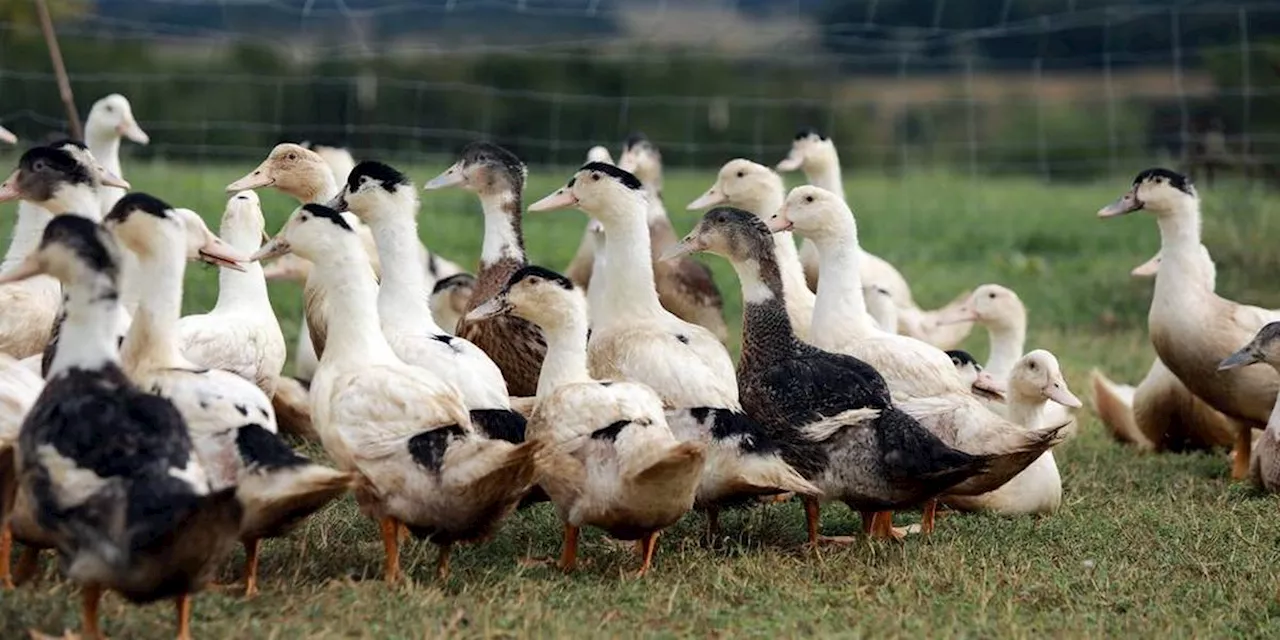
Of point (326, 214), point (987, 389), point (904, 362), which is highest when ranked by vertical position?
point (326, 214)

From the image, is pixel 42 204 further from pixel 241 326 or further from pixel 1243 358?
pixel 1243 358

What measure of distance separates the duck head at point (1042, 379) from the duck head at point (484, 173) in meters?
2.43

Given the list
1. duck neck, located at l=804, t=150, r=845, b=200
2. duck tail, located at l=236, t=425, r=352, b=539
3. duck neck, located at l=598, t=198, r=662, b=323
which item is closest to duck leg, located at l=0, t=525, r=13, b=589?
duck tail, located at l=236, t=425, r=352, b=539

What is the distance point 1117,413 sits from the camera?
9195 mm

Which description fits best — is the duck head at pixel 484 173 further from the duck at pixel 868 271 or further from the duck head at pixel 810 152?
the duck head at pixel 810 152

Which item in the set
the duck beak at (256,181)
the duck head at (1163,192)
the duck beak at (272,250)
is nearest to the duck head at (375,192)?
the duck beak at (272,250)

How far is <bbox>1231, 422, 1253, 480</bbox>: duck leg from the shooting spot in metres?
8.34

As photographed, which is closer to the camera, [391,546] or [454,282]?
[391,546]

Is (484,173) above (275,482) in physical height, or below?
above

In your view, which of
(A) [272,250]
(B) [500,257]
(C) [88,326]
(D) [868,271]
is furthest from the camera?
(D) [868,271]

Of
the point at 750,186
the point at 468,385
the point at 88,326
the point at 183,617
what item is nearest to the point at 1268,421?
the point at 750,186

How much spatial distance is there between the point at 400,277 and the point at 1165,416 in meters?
4.04

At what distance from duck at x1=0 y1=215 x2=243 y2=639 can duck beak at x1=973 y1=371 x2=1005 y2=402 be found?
154 inches

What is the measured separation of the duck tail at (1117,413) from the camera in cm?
911
